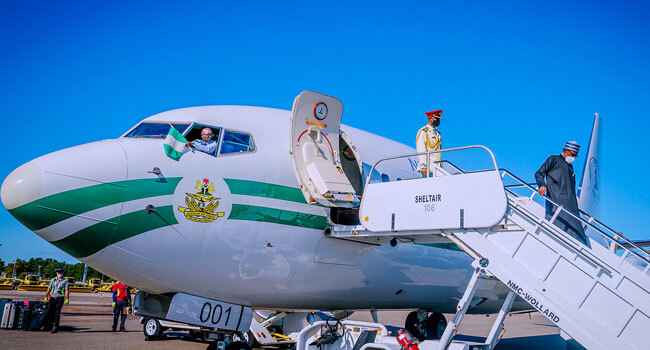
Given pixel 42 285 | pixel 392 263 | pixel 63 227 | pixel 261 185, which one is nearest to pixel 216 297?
pixel 261 185

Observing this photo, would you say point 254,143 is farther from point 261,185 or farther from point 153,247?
point 153,247

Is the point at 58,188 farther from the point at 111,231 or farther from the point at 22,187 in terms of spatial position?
the point at 111,231

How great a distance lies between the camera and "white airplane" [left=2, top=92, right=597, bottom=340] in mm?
7836

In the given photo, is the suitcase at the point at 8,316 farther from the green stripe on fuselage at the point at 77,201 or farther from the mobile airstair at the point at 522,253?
the mobile airstair at the point at 522,253

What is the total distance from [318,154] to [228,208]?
204 centimetres

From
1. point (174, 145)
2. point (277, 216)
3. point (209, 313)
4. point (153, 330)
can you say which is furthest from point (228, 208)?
point (153, 330)

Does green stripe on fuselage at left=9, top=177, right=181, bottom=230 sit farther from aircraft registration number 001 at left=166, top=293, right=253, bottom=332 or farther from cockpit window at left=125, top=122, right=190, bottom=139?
aircraft registration number 001 at left=166, top=293, right=253, bottom=332

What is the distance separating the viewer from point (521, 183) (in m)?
9.27

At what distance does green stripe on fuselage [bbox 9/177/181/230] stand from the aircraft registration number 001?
5.82 ft

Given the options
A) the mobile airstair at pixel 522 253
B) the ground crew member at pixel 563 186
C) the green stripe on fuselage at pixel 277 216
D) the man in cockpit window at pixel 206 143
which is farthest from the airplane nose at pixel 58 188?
the ground crew member at pixel 563 186

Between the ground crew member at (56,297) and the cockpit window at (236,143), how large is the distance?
978 cm

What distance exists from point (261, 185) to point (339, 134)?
2199mm

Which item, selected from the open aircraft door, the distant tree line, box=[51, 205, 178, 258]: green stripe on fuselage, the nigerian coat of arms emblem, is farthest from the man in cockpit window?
the distant tree line

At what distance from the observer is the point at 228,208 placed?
8797mm
